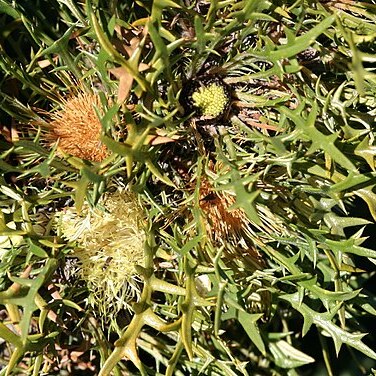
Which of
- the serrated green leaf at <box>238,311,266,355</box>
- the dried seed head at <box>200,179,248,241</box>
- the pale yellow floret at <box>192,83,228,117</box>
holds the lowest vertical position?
the serrated green leaf at <box>238,311,266,355</box>

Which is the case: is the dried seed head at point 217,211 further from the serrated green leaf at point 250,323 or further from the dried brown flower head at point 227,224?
the serrated green leaf at point 250,323

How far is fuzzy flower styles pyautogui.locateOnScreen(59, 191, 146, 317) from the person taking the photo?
0.94 metres

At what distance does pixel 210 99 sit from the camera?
3.10 feet

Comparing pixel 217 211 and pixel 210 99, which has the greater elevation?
pixel 210 99

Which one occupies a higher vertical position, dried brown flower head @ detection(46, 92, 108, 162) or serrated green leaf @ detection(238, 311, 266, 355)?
dried brown flower head @ detection(46, 92, 108, 162)

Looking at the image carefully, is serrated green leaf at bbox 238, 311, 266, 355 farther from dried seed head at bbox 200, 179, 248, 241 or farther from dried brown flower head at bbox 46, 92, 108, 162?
dried brown flower head at bbox 46, 92, 108, 162

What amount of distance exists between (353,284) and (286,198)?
0.33 meters

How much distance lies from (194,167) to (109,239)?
139 mm

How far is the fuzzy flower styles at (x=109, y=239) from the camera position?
37.1 inches

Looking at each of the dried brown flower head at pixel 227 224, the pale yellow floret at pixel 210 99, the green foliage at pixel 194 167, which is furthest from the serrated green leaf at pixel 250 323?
the pale yellow floret at pixel 210 99

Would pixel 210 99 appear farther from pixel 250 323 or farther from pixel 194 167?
pixel 250 323

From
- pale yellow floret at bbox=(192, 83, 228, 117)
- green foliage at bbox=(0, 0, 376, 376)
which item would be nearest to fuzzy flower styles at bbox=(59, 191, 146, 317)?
green foliage at bbox=(0, 0, 376, 376)

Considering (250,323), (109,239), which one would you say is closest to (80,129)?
(109,239)

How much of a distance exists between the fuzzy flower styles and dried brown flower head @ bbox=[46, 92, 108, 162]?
61 mm
